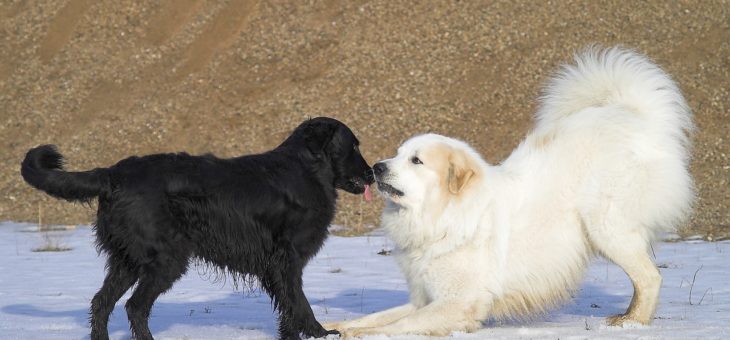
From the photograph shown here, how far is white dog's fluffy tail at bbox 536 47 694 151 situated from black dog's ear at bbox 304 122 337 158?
173 centimetres

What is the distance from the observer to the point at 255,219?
634 centimetres

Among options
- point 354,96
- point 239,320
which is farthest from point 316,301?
point 354,96

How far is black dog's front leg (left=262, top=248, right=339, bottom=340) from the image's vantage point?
20.4ft

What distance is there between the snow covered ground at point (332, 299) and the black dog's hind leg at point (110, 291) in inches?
18.7

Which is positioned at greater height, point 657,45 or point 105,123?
point 657,45

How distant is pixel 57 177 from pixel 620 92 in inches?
162

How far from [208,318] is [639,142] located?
339 cm

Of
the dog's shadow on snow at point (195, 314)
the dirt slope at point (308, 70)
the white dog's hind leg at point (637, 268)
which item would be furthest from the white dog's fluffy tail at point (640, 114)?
the dirt slope at point (308, 70)

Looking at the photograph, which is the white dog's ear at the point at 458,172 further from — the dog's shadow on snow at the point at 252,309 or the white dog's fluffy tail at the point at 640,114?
the dog's shadow on snow at the point at 252,309

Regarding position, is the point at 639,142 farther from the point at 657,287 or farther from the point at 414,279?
the point at 414,279

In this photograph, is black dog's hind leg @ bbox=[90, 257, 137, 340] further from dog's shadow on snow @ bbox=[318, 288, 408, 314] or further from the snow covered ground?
dog's shadow on snow @ bbox=[318, 288, 408, 314]

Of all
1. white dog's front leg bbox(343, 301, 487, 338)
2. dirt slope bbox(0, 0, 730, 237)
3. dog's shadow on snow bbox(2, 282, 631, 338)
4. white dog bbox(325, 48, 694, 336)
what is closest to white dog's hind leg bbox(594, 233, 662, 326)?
white dog bbox(325, 48, 694, 336)

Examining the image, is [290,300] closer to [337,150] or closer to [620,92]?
[337,150]

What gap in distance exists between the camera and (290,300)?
6.27 metres
